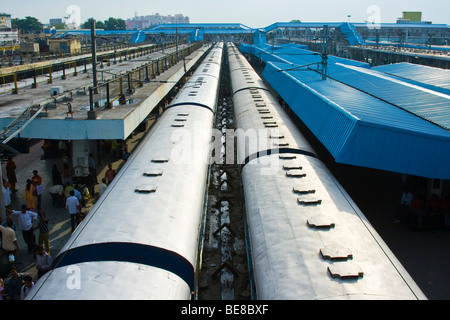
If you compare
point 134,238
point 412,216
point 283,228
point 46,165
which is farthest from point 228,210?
point 46,165

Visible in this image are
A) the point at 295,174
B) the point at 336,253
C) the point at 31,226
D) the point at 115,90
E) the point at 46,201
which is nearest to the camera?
the point at 336,253

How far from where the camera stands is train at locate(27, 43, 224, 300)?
5676 millimetres

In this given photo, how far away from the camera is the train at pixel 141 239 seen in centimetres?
568

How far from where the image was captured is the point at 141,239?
668 centimetres

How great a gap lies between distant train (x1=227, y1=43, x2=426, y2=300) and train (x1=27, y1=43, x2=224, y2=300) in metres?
1.20

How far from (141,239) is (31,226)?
A: 5620 millimetres

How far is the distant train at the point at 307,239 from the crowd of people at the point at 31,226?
433cm

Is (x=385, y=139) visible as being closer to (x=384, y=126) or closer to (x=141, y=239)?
(x=384, y=126)

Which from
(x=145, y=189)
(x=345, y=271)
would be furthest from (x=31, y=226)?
(x=345, y=271)

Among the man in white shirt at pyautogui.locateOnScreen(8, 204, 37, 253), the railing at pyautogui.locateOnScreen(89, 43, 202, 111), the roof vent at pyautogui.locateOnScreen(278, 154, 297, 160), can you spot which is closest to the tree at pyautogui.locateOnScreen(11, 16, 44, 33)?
the railing at pyautogui.locateOnScreen(89, 43, 202, 111)

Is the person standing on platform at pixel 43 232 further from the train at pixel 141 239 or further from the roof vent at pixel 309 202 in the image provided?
the roof vent at pixel 309 202

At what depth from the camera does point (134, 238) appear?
6688 mm
